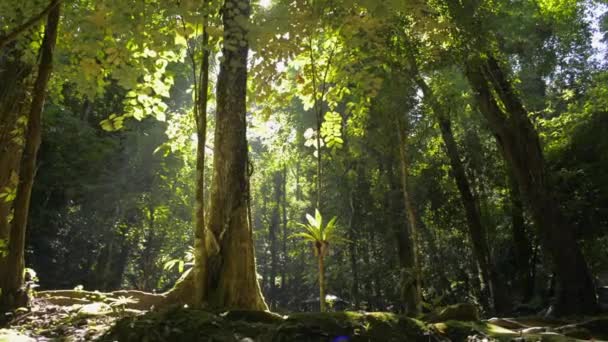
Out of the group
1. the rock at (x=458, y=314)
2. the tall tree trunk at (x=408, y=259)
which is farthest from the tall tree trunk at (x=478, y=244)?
the rock at (x=458, y=314)

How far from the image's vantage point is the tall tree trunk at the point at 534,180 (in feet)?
25.3

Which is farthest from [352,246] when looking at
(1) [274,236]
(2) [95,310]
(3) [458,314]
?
(1) [274,236]

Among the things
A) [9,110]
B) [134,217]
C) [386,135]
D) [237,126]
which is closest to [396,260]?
[386,135]

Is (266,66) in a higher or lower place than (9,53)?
lower

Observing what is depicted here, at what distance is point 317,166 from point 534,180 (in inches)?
180

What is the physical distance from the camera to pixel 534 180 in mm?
8570

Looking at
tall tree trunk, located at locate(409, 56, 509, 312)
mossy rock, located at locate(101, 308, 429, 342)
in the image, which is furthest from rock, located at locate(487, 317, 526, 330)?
tall tree trunk, located at locate(409, 56, 509, 312)

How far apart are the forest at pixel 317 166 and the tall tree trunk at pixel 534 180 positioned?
0.14ft

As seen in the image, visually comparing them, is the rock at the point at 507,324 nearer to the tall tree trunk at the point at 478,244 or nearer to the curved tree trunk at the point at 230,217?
the curved tree trunk at the point at 230,217

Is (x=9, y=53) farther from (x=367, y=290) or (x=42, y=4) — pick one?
(x=367, y=290)

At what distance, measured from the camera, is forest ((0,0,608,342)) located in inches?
141

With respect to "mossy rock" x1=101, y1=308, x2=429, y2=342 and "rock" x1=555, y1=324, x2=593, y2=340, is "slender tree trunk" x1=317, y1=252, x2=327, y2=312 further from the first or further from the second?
"rock" x1=555, y1=324, x2=593, y2=340

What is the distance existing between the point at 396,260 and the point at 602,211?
21.8ft

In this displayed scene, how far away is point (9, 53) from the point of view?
200 inches
